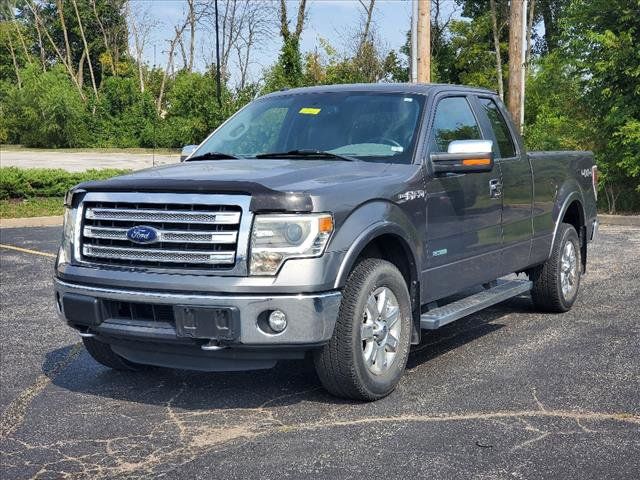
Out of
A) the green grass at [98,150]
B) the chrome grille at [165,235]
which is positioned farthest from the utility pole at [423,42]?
the green grass at [98,150]

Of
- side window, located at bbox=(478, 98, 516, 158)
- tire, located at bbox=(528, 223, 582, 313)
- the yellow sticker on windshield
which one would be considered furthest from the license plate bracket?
tire, located at bbox=(528, 223, 582, 313)

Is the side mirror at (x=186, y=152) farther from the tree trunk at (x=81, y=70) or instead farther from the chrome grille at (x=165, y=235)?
the tree trunk at (x=81, y=70)

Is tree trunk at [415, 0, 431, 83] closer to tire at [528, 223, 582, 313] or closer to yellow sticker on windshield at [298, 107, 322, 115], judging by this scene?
tire at [528, 223, 582, 313]

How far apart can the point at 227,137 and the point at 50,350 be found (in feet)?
6.93

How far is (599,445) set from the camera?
14.8 feet

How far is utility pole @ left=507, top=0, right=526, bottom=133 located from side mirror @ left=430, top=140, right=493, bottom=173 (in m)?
15.8

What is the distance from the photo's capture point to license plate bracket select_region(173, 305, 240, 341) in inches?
186

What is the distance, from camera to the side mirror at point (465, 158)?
580 cm

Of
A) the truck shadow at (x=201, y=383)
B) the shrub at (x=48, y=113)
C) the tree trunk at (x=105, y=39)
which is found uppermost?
the tree trunk at (x=105, y=39)

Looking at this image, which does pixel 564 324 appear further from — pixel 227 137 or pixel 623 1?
pixel 623 1

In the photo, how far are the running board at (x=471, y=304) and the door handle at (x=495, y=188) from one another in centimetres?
75

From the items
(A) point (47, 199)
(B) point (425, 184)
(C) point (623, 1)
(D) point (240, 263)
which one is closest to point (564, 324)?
(B) point (425, 184)

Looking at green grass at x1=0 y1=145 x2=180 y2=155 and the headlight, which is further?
green grass at x1=0 y1=145 x2=180 y2=155

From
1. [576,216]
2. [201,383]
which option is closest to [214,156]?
[201,383]
